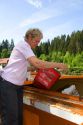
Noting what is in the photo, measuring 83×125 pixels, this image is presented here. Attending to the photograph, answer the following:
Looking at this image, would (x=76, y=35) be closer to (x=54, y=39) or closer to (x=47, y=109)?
(x=54, y=39)

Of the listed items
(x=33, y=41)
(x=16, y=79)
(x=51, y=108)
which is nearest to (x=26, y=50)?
(x=33, y=41)

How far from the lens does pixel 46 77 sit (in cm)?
404

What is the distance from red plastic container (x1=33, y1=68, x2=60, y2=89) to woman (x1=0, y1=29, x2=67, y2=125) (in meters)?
0.18

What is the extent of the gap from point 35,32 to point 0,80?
741 mm

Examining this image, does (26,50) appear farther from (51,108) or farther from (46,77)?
(51,108)

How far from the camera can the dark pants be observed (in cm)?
404

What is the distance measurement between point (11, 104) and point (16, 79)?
0.30 metres

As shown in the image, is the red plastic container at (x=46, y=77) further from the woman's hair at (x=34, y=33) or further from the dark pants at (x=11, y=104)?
the woman's hair at (x=34, y=33)

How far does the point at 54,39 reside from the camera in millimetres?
A: 129125

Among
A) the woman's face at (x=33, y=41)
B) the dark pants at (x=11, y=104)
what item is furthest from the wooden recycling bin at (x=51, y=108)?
the woman's face at (x=33, y=41)

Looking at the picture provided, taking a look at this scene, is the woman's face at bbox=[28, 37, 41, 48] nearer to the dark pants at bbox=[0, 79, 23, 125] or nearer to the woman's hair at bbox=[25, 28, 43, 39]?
the woman's hair at bbox=[25, 28, 43, 39]

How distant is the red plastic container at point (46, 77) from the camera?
A: 3988 mm

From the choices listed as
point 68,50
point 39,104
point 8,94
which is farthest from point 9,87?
point 68,50

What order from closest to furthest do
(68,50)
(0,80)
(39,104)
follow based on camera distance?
(39,104) < (0,80) < (68,50)
